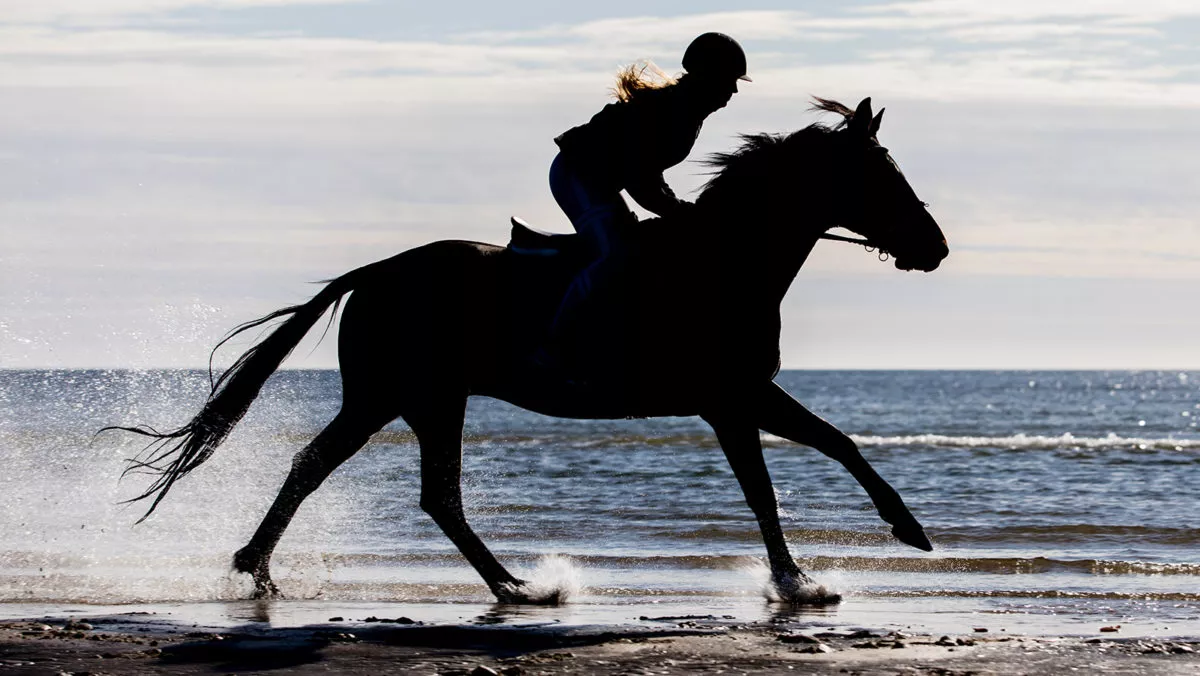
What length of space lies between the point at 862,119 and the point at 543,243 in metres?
1.83

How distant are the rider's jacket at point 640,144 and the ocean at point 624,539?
87.2 inches

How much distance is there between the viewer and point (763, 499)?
8133 millimetres

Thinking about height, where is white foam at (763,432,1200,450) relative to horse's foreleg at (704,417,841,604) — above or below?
above

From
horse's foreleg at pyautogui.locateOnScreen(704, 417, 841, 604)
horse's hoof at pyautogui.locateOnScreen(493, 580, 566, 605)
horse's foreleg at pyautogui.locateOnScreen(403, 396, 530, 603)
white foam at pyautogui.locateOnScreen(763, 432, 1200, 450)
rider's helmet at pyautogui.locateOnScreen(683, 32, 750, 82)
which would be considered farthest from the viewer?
white foam at pyautogui.locateOnScreen(763, 432, 1200, 450)

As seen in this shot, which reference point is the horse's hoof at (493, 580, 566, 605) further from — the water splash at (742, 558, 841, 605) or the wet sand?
the water splash at (742, 558, 841, 605)

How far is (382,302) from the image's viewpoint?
27.0 ft

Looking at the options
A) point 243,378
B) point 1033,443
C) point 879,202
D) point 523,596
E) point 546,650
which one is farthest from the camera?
point 1033,443

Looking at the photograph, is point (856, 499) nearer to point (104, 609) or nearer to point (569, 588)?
point (569, 588)

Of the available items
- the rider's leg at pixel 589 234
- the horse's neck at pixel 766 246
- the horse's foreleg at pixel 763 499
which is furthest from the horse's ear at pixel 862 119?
the horse's foreleg at pixel 763 499

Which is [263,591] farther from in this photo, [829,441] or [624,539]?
[624,539]

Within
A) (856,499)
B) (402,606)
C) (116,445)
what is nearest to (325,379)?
(116,445)

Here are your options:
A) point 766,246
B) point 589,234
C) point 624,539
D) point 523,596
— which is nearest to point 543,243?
point 589,234

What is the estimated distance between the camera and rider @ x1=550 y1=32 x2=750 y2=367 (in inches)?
300

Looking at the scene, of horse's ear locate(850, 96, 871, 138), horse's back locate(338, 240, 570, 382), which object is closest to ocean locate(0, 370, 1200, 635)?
horse's back locate(338, 240, 570, 382)
